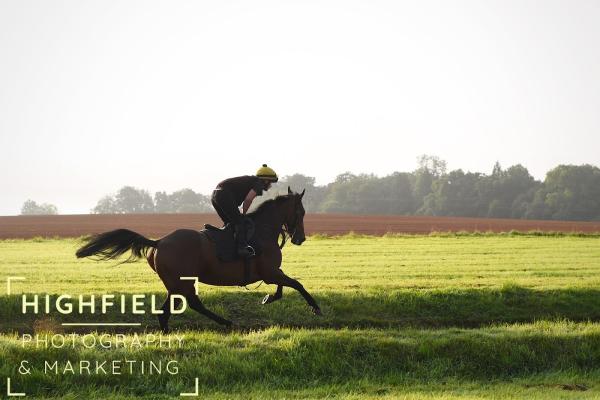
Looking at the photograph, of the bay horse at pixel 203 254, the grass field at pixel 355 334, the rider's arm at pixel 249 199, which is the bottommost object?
the grass field at pixel 355 334

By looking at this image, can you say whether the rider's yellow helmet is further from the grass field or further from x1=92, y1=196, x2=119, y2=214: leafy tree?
x1=92, y1=196, x2=119, y2=214: leafy tree

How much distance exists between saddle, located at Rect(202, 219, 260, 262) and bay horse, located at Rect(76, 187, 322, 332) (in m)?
0.08

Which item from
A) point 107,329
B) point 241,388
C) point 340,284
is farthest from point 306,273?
point 241,388

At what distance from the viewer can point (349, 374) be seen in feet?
34.7

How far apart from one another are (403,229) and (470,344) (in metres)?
37.4

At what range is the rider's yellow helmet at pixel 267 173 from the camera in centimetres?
1145

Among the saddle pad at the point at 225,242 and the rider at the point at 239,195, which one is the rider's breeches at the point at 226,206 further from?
the saddle pad at the point at 225,242

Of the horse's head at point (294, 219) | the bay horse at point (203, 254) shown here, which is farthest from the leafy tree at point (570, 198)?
the bay horse at point (203, 254)

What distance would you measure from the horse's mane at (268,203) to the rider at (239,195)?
653 millimetres

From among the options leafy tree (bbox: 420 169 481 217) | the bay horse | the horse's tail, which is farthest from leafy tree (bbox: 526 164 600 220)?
the horse's tail

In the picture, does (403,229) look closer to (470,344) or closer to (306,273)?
(306,273)

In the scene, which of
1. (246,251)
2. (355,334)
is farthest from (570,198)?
(246,251)

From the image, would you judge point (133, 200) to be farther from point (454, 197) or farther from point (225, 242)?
point (225, 242)

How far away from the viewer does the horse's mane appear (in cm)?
1256
